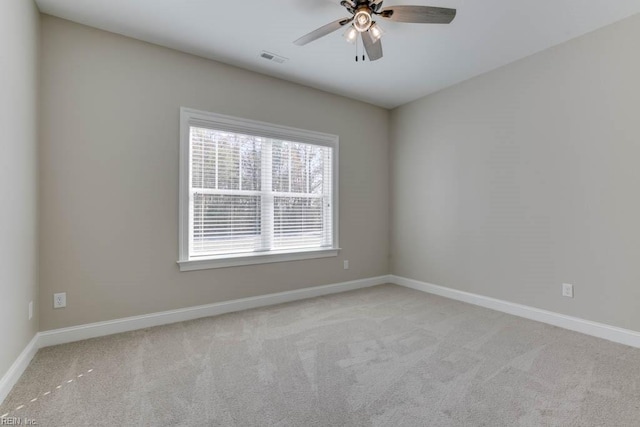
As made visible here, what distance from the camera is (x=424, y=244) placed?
4375 millimetres

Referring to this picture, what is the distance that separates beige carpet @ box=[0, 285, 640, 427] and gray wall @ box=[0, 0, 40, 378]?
423 millimetres

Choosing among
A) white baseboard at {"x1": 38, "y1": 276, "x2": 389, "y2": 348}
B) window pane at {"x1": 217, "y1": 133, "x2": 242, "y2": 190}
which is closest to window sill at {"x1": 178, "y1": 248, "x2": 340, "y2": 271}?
white baseboard at {"x1": 38, "y1": 276, "x2": 389, "y2": 348}

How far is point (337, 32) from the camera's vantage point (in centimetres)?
283

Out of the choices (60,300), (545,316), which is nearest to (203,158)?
(60,300)

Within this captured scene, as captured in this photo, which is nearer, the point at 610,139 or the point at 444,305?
the point at 610,139

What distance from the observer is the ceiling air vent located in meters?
3.20

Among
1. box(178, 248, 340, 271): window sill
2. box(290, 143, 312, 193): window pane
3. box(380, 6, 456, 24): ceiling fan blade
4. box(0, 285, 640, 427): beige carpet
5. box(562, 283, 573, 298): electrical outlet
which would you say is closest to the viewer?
box(0, 285, 640, 427): beige carpet

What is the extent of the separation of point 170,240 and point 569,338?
388cm

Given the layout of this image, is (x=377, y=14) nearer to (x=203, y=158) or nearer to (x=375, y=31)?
(x=375, y=31)

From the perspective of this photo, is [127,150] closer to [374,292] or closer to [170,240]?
[170,240]

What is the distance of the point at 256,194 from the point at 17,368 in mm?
2419

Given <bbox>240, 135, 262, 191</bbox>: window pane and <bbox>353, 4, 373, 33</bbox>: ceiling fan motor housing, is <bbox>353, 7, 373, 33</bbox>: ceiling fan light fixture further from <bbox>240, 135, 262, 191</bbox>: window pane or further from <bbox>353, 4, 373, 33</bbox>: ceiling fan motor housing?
<bbox>240, 135, 262, 191</bbox>: window pane

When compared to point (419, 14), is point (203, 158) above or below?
below

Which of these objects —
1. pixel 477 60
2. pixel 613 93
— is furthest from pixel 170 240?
pixel 613 93
